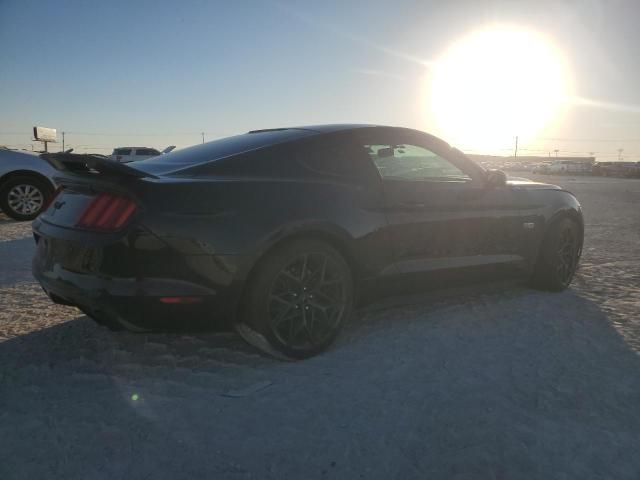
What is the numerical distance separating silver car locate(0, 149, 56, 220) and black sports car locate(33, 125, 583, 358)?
679 cm

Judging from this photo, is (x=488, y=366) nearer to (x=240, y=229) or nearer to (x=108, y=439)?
(x=240, y=229)

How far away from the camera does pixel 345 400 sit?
2469mm

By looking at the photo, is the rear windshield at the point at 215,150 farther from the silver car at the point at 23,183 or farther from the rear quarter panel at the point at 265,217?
the silver car at the point at 23,183

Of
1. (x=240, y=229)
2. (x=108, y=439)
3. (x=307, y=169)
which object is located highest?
(x=307, y=169)

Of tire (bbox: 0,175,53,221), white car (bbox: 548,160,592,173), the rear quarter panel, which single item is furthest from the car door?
white car (bbox: 548,160,592,173)

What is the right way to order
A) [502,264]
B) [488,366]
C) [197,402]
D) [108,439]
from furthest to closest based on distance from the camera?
[502,264]
[488,366]
[197,402]
[108,439]

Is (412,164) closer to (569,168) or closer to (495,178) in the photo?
(495,178)

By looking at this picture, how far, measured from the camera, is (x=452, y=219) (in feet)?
11.8

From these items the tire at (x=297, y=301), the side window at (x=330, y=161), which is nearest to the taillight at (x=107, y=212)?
the tire at (x=297, y=301)

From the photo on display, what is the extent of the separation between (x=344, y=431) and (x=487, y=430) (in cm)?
63

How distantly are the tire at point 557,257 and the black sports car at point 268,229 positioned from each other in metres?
0.71

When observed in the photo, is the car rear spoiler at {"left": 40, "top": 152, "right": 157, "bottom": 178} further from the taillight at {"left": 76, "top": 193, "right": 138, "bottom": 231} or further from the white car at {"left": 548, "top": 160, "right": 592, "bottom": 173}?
the white car at {"left": 548, "top": 160, "right": 592, "bottom": 173}

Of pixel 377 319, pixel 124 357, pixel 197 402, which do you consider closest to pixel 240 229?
pixel 197 402

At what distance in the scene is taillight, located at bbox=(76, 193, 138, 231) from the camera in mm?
2486
